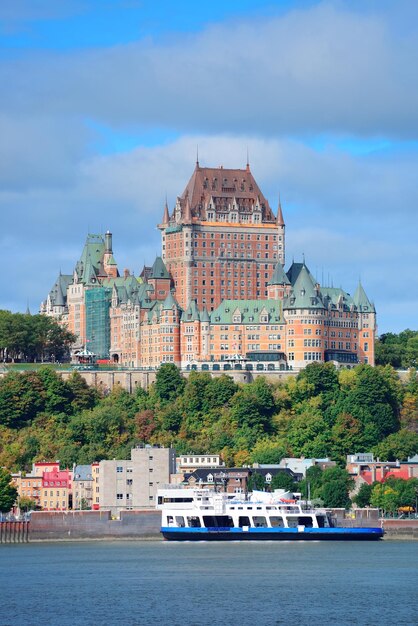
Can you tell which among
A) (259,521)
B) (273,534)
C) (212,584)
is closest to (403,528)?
(273,534)

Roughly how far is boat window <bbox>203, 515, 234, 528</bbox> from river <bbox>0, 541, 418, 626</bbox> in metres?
Answer: 4.08

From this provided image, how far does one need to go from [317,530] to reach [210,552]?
52.1 ft

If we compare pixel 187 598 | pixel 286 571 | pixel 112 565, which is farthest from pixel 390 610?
pixel 112 565

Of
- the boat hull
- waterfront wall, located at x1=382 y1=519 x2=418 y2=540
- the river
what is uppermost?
waterfront wall, located at x1=382 y1=519 x2=418 y2=540

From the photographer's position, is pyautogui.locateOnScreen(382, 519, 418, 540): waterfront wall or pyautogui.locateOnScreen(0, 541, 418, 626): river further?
pyautogui.locateOnScreen(382, 519, 418, 540): waterfront wall

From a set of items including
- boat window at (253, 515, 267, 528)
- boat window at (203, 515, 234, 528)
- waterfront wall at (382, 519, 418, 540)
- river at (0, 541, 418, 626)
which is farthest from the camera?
waterfront wall at (382, 519, 418, 540)

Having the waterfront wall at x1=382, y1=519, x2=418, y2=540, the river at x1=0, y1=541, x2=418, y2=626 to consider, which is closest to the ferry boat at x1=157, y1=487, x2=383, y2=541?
the river at x1=0, y1=541, x2=418, y2=626

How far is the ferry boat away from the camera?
186 meters

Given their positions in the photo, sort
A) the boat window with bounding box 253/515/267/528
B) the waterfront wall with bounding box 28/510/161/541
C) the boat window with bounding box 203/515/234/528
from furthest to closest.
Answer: the waterfront wall with bounding box 28/510/161/541, the boat window with bounding box 203/515/234/528, the boat window with bounding box 253/515/267/528

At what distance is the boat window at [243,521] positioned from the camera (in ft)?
Answer: 615

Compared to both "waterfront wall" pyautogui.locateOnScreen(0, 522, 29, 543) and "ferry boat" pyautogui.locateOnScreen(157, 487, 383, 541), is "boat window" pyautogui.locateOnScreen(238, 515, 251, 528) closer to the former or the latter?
"ferry boat" pyautogui.locateOnScreen(157, 487, 383, 541)

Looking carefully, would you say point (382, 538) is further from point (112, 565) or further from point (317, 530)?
point (112, 565)

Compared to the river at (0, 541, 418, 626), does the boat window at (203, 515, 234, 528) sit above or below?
above

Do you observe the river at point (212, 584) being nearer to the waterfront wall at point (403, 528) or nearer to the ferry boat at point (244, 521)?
the ferry boat at point (244, 521)
